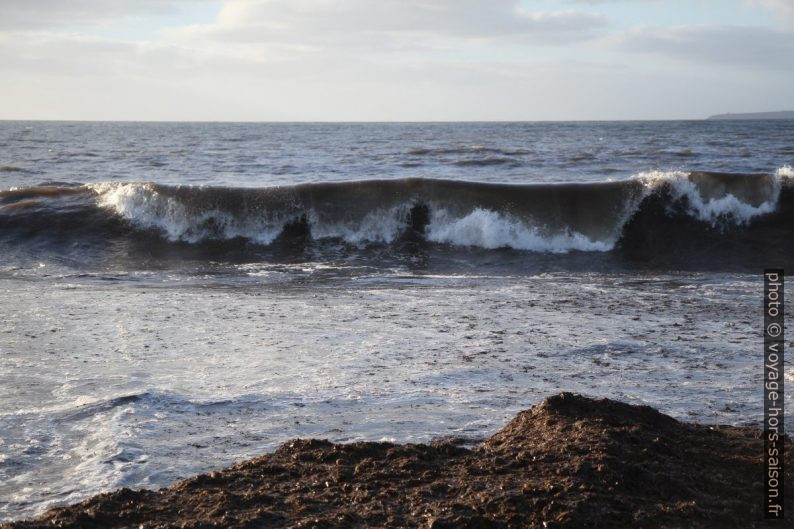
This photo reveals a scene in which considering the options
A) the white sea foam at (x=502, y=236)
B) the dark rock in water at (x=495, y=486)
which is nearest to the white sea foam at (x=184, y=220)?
the white sea foam at (x=502, y=236)

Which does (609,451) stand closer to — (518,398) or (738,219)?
(518,398)

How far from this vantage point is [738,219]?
14.9 meters

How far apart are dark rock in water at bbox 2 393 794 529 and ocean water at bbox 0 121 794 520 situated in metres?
0.45

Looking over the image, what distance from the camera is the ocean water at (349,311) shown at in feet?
15.0

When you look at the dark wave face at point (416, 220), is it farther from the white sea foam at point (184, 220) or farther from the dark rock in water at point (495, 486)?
the dark rock in water at point (495, 486)

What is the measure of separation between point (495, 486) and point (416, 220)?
1173cm

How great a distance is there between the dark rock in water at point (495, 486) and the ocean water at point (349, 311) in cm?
45

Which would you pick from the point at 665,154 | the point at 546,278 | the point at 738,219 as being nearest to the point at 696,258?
the point at 738,219

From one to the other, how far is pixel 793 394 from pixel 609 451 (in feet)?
6.98

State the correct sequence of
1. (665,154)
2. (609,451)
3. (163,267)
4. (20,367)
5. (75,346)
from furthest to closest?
(665,154) → (163,267) → (75,346) → (20,367) → (609,451)

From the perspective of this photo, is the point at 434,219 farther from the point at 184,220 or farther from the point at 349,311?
the point at 349,311

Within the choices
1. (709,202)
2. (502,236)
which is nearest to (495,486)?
(502,236)

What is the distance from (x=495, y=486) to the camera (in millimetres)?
3389

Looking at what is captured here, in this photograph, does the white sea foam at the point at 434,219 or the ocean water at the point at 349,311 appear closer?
the ocean water at the point at 349,311
